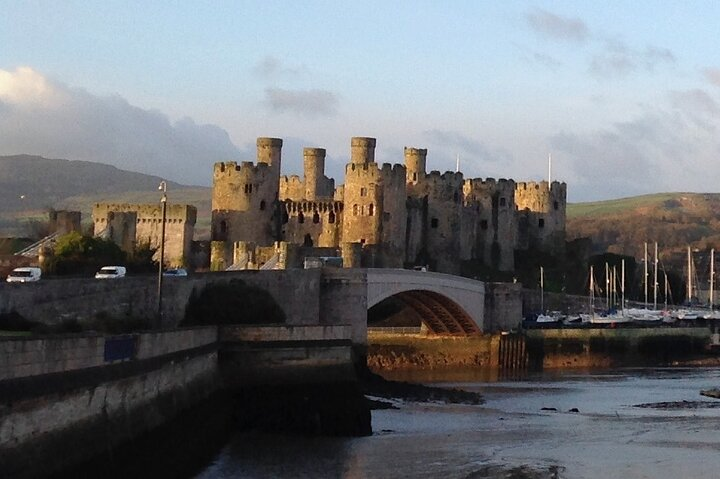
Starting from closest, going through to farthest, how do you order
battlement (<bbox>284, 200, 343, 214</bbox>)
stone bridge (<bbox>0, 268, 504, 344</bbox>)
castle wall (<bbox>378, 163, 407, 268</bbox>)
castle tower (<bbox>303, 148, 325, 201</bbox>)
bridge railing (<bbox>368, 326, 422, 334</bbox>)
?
stone bridge (<bbox>0, 268, 504, 344</bbox>) < bridge railing (<bbox>368, 326, 422, 334</bbox>) < castle wall (<bbox>378, 163, 407, 268</bbox>) < battlement (<bbox>284, 200, 343, 214</bbox>) < castle tower (<bbox>303, 148, 325, 201</bbox>)

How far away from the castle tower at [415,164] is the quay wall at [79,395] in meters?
50.1

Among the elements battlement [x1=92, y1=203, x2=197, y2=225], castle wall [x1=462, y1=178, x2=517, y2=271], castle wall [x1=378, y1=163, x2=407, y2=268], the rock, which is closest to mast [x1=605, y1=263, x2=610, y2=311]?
castle wall [x1=462, y1=178, x2=517, y2=271]

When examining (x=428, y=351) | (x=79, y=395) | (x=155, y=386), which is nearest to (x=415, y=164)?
(x=428, y=351)

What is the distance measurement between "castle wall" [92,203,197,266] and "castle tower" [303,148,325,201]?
10853 mm

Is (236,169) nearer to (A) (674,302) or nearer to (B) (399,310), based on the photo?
(B) (399,310)

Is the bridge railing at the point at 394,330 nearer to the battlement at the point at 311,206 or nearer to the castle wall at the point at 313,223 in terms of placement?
the castle wall at the point at 313,223

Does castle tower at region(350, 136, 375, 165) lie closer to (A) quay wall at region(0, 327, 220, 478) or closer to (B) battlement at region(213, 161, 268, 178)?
(B) battlement at region(213, 161, 268, 178)

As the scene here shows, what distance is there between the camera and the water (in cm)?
2589

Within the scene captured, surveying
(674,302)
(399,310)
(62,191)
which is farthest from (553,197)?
(62,191)

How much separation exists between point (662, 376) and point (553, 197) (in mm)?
28472

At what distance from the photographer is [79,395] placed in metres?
18.4

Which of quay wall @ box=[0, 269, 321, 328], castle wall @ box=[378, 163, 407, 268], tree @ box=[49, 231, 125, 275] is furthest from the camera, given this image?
castle wall @ box=[378, 163, 407, 268]

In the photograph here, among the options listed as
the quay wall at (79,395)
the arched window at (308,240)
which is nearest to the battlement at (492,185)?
the arched window at (308,240)

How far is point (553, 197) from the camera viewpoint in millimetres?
81438
